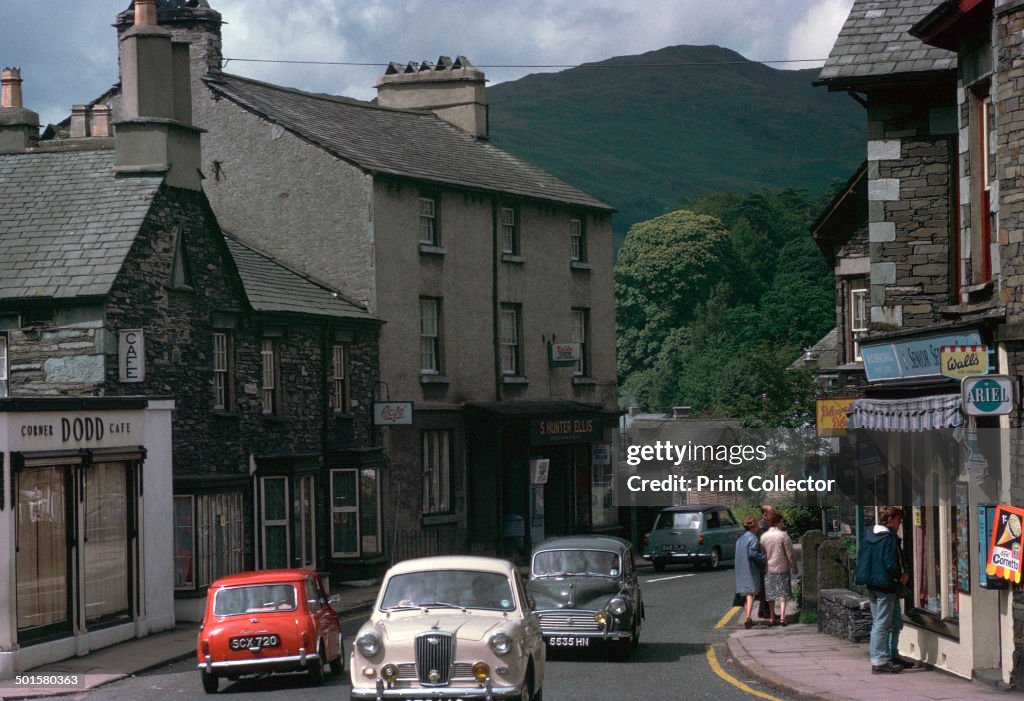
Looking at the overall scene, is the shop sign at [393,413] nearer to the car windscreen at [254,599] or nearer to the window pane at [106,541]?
the window pane at [106,541]

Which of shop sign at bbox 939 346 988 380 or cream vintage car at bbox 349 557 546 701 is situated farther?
shop sign at bbox 939 346 988 380

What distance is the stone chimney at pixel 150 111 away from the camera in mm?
29891

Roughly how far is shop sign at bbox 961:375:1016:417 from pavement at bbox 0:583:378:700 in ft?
37.6

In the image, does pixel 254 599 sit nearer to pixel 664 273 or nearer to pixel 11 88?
pixel 11 88

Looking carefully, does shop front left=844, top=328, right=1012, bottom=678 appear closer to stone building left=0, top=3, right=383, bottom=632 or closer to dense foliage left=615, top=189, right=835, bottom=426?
stone building left=0, top=3, right=383, bottom=632

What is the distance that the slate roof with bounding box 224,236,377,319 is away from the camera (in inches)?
1353

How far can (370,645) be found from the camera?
15.6 meters

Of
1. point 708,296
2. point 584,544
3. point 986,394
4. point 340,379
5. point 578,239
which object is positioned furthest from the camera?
point 708,296

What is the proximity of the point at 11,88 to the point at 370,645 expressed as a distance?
22516 millimetres

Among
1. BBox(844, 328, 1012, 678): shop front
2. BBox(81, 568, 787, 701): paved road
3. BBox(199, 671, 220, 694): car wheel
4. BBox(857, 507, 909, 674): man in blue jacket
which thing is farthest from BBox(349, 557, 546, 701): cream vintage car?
BBox(844, 328, 1012, 678): shop front

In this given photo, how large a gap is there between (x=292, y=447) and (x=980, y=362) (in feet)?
66.2

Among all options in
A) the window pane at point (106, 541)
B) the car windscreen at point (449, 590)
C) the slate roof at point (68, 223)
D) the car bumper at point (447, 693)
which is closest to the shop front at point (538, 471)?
the slate roof at point (68, 223)

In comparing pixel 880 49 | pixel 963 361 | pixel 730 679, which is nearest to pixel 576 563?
pixel 730 679

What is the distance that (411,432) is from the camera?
131ft
